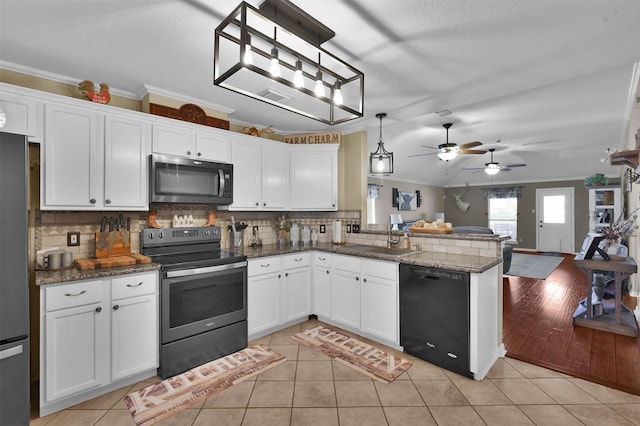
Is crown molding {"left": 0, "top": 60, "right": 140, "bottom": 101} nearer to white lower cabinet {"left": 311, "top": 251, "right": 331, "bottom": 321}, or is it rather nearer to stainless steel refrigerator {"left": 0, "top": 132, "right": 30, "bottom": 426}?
stainless steel refrigerator {"left": 0, "top": 132, "right": 30, "bottom": 426}

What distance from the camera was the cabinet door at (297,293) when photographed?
11.2 feet

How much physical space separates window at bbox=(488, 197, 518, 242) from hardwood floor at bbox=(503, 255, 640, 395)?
593 cm

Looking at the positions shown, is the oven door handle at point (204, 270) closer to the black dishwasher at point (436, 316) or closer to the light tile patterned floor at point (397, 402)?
the light tile patterned floor at point (397, 402)

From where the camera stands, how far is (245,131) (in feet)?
12.4

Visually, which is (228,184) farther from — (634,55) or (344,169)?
(634,55)

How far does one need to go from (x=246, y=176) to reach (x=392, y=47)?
2009 millimetres

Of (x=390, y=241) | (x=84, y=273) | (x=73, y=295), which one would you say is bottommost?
(x=73, y=295)

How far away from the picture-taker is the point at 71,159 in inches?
93.6

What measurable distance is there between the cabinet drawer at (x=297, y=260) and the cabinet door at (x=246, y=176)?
71 cm

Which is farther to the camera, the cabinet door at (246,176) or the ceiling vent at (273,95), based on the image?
the cabinet door at (246,176)

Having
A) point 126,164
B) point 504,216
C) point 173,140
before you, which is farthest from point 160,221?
point 504,216

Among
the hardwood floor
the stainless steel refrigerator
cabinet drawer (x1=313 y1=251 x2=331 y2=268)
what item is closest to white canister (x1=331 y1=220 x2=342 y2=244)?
cabinet drawer (x1=313 y1=251 x2=331 y2=268)

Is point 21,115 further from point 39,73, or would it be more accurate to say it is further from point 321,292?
point 321,292

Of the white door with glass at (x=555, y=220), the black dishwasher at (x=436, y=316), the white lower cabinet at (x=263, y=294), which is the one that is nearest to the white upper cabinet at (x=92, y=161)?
the white lower cabinet at (x=263, y=294)
